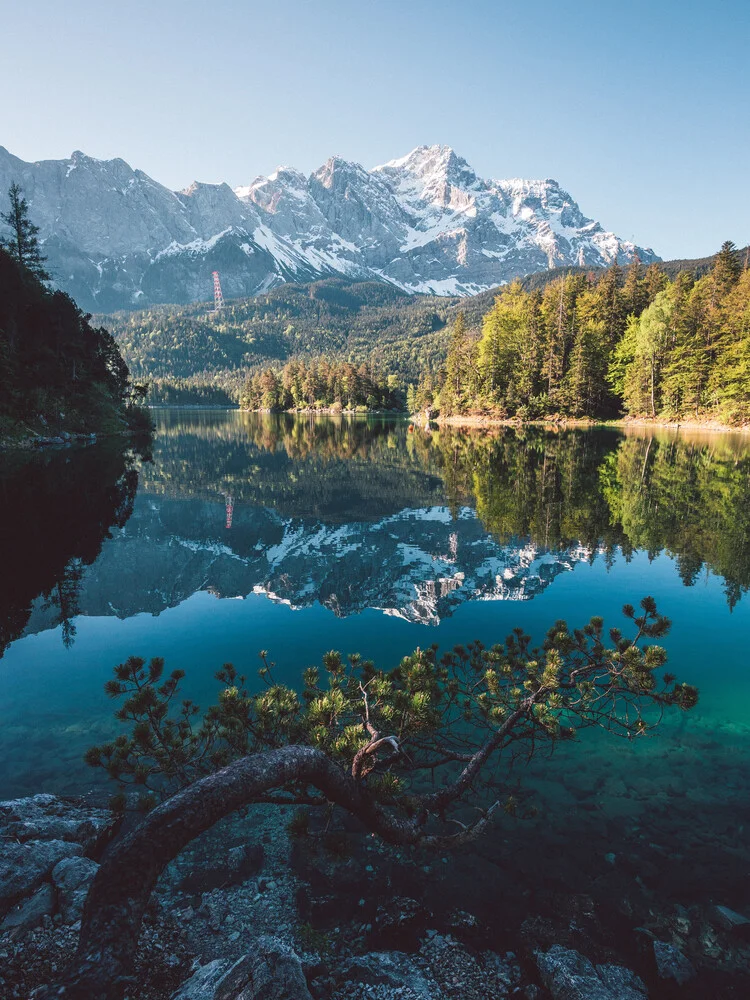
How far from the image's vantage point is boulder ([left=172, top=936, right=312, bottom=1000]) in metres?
3.95

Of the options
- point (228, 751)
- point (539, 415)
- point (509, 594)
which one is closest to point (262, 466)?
point (509, 594)

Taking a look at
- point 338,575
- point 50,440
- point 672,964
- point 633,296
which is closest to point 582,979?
point 672,964

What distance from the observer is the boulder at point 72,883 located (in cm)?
495

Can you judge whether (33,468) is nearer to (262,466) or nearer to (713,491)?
(262,466)

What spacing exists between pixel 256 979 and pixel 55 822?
3913 millimetres

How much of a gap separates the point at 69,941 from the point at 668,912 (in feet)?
21.5

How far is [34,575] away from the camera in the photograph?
53.1ft

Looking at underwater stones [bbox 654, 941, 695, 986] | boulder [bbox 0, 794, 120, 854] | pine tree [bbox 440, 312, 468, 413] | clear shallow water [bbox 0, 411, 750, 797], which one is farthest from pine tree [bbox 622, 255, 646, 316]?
boulder [bbox 0, 794, 120, 854]

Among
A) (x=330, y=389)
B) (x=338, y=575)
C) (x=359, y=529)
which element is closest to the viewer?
(x=338, y=575)

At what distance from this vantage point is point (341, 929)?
5.32 m

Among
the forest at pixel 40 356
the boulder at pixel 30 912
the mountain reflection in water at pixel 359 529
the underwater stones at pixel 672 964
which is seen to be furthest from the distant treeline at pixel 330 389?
the underwater stones at pixel 672 964

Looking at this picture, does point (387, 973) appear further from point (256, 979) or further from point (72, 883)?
point (72, 883)

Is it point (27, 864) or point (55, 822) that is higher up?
point (27, 864)

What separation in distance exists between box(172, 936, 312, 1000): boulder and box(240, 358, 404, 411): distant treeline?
148 meters
